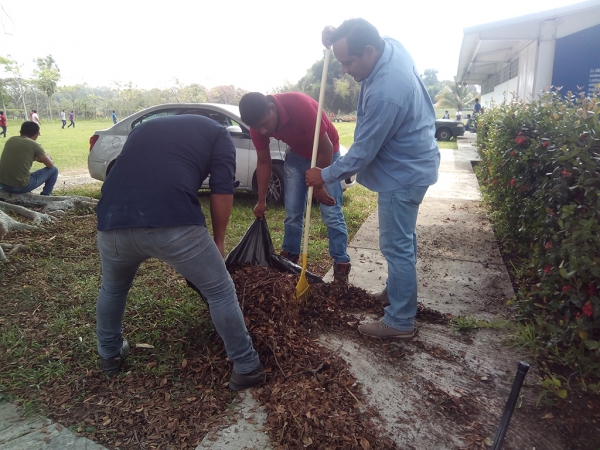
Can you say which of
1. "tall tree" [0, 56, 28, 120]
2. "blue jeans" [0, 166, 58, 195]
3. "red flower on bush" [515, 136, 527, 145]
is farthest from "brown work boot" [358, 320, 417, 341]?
"tall tree" [0, 56, 28, 120]

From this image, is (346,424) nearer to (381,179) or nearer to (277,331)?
(277,331)

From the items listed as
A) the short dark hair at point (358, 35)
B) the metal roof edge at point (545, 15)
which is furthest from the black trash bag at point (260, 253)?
the metal roof edge at point (545, 15)

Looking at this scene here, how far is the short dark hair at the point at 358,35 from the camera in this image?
271 cm

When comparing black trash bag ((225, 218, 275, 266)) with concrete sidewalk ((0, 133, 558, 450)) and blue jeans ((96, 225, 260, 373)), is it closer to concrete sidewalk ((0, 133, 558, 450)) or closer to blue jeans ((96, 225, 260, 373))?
concrete sidewalk ((0, 133, 558, 450))

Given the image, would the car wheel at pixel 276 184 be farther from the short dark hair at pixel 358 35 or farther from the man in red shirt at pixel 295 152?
the short dark hair at pixel 358 35

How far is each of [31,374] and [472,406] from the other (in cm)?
257

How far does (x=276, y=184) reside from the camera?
7.33 m

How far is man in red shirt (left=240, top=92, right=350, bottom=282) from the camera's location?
330 centimetres

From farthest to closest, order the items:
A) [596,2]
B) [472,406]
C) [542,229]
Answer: [596,2]
[542,229]
[472,406]

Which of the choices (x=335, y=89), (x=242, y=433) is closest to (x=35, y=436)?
(x=242, y=433)

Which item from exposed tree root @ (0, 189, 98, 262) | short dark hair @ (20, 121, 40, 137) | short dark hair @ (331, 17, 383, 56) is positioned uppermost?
short dark hair @ (331, 17, 383, 56)

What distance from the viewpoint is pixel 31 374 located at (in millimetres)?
2773

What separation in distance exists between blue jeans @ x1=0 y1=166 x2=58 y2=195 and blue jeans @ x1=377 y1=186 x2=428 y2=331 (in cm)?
→ 634

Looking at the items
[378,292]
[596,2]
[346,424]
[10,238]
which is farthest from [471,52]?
[346,424]
